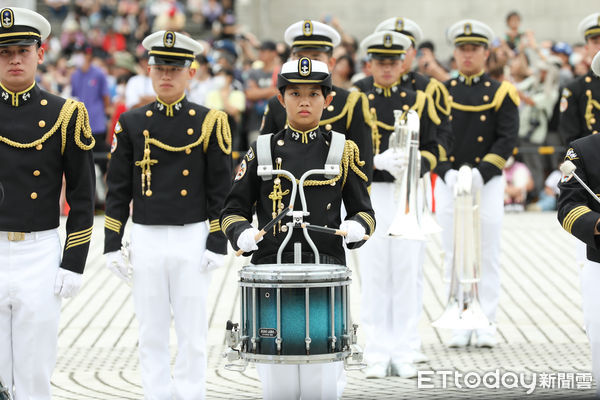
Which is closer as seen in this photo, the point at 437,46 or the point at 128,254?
the point at 128,254

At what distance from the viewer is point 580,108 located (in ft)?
32.3

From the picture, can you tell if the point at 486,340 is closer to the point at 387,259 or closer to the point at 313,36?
the point at 387,259

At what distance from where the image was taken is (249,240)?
5.98 m

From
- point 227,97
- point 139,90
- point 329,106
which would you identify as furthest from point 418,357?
point 139,90

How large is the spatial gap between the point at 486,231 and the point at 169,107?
11.6 ft

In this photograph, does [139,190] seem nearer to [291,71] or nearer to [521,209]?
[291,71]

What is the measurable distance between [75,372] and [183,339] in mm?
1768

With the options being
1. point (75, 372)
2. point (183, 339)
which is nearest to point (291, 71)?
point (183, 339)

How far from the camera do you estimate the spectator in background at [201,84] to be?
1628 centimetres

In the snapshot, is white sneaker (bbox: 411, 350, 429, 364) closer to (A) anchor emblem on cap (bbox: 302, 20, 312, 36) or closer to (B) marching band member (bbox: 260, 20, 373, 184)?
(B) marching band member (bbox: 260, 20, 373, 184)

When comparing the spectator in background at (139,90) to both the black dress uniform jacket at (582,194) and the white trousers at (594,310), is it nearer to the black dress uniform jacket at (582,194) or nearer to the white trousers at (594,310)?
the black dress uniform jacket at (582,194)

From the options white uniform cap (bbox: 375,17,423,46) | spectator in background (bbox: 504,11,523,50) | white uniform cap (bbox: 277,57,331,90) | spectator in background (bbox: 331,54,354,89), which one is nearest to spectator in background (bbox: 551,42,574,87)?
spectator in background (bbox: 504,11,523,50)

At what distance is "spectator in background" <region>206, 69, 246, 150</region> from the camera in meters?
16.3

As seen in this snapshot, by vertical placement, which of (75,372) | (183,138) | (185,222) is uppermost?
(183,138)
